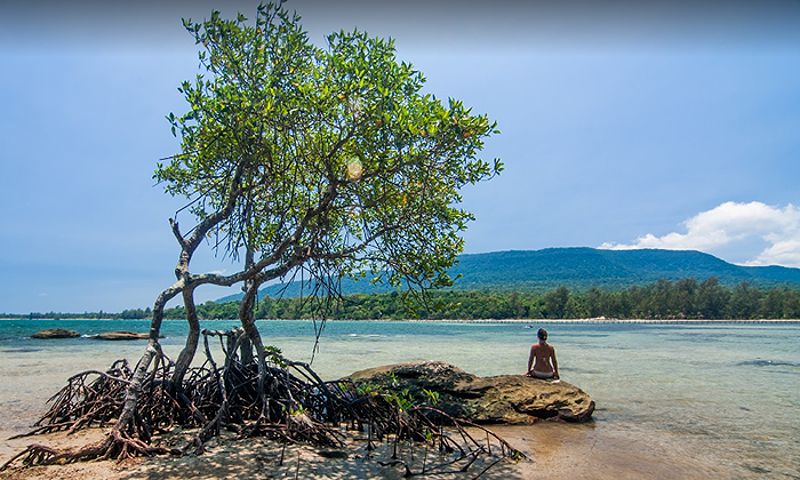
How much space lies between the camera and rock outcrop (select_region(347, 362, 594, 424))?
10.5 meters

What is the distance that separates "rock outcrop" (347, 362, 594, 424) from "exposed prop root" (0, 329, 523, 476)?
2.29 feet

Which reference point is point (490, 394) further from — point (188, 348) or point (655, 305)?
point (655, 305)

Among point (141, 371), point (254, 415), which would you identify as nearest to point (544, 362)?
point (254, 415)

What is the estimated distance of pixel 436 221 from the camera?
27.1 feet

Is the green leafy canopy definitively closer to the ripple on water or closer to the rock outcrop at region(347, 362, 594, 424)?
the rock outcrop at region(347, 362, 594, 424)

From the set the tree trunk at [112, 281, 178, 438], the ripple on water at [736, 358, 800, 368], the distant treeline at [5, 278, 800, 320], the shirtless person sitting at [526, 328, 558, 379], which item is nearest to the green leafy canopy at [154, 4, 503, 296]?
the tree trunk at [112, 281, 178, 438]

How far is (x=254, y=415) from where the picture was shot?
871 centimetres

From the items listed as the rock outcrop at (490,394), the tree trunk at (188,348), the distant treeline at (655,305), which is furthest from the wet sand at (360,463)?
the distant treeline at (655,305)

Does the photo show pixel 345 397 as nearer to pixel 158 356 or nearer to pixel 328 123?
pixel 158 356

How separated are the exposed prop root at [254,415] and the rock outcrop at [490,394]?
698mm

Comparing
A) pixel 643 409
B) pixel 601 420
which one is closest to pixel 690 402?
pixel 643 409

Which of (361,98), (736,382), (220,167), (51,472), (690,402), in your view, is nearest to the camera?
(51,472)

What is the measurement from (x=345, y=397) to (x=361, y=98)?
216 inches

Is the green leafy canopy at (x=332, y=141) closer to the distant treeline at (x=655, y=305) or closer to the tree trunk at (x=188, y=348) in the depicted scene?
the tree trunk at (x=188, y=348)
